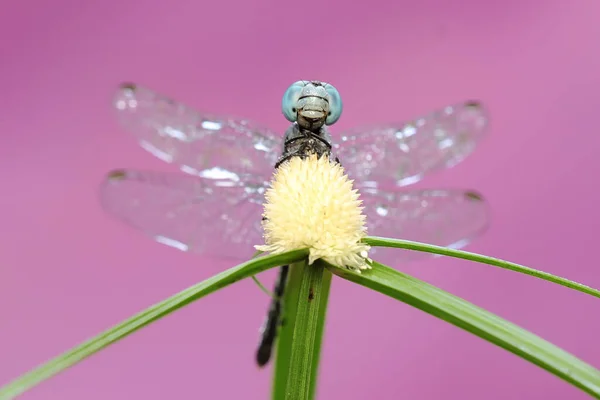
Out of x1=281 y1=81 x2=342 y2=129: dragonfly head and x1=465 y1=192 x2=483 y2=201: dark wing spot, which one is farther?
x1=465 y1=192 x2=483 y2=201: dark wing spot

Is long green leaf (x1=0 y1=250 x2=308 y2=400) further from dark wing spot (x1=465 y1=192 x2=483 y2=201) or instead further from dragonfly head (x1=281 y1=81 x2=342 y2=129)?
dark wing spot (x1=465 y1=192 x2=483 y2=201)

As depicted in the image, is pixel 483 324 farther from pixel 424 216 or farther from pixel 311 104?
pixel 424 216

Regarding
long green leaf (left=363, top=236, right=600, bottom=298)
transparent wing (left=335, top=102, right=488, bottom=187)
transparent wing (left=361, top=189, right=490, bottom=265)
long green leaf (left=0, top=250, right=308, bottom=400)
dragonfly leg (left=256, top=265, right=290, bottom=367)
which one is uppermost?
transparent wing (left=335, top=102, right=488, bottom=187)

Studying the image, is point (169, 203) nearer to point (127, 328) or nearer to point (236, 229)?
point (236, 229)

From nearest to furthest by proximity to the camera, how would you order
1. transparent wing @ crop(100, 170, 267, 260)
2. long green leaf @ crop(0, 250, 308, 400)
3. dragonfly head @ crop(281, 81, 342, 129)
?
long green leaf @ crop(0, 250, 308, 400) → dragonfly head @ crop(281, 81, 342, 129) → transparent wing @ crop(100, 170, 267, 260)

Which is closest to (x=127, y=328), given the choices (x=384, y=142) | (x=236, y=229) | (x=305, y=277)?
(x=305, y=277)

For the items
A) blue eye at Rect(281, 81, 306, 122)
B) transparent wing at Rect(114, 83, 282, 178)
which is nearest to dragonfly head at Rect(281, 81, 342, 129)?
blue eye at Rect(281, 81, 306, 122)
